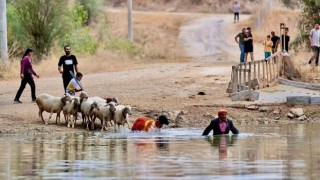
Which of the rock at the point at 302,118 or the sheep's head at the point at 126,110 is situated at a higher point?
the sheep's head at the point at 126,110

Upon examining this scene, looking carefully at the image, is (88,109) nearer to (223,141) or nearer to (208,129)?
(208,129)

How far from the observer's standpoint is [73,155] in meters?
20.9

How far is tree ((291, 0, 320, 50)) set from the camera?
42219 mm

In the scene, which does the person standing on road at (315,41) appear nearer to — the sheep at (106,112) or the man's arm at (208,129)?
the sheep at (106,112)

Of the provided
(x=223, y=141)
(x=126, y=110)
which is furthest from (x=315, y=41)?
(x=223, y=141)

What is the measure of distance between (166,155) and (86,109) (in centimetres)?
617

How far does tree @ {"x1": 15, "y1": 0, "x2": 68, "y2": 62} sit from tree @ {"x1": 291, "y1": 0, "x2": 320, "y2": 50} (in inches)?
422

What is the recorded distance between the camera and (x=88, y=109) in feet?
86.4

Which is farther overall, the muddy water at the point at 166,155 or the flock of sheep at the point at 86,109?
the flock of sheep at the point at 86,109

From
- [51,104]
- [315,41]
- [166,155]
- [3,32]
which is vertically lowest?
[166,155]

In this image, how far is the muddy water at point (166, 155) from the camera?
1744 centimetres

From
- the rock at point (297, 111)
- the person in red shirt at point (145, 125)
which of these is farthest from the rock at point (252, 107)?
the person in red shirt at point (145, 125)

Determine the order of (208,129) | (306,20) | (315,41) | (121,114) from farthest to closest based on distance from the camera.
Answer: (306,20) → (315,41) → (121,114) → (208,129)

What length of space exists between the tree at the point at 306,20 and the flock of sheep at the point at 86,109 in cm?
1689
